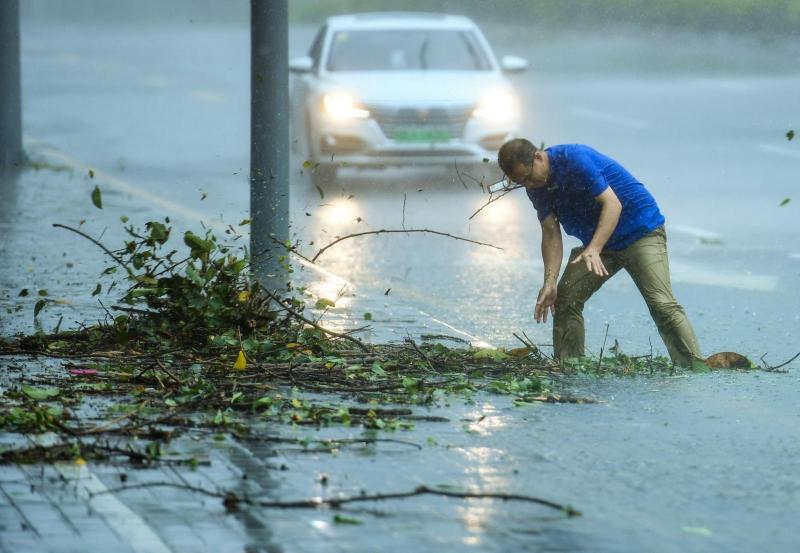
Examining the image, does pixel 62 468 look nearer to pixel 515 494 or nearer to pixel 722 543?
pixel 515 494

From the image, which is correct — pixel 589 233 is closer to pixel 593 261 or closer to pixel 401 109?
pixel 593 261

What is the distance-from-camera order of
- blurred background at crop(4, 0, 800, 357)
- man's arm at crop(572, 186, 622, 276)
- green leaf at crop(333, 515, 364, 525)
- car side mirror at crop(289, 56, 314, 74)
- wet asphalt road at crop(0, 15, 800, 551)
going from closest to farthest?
green leaf at crop(333, 515, 364, 525) → wet asphalt road at crop(0, 15, 800, 551) → man's arm at crop(572, 186, 622, 276) → blurred background at crop(4, 0, 800, 357) → car side mirror at crop(289, 56, 314, 74)

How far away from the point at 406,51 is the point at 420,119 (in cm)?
217

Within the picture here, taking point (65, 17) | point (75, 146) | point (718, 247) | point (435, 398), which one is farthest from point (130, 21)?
point (435, 398)

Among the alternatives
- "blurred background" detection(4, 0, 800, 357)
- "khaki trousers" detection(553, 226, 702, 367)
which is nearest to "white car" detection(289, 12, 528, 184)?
"blurred background" detection(4, 0, 800, 357)

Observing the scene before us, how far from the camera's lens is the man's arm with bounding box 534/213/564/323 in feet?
29.9

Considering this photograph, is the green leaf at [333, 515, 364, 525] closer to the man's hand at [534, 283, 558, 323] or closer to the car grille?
the man's hand at [534, 283, 558, 323]

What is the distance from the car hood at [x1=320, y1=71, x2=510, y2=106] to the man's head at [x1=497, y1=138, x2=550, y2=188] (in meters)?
9.57

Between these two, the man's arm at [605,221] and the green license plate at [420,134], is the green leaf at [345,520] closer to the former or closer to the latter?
the man's arm at [605,221]

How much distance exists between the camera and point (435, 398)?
7.86 metres

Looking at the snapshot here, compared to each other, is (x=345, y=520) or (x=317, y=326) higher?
(x=317, y=326)

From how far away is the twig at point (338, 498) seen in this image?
19.6 feet

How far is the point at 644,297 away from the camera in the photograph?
365 inches

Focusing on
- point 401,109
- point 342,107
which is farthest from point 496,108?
point 342,107
